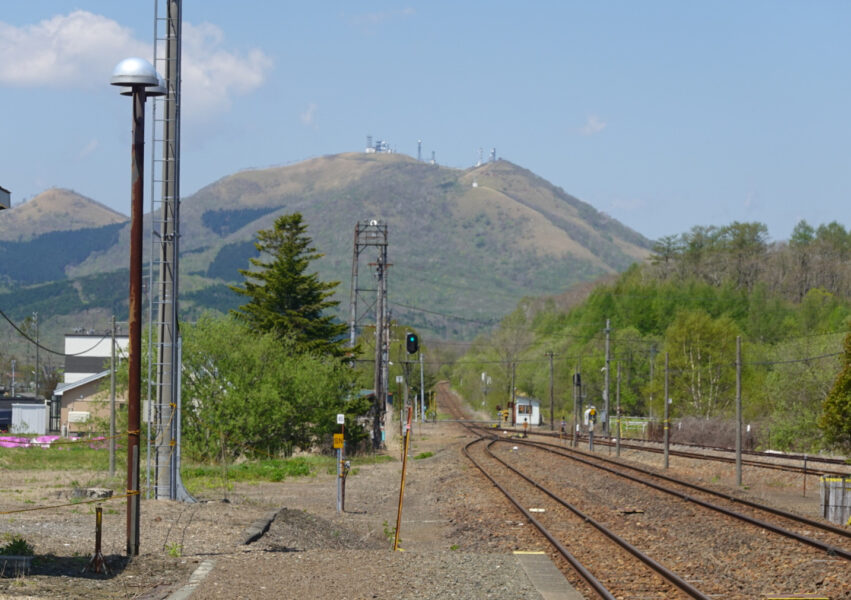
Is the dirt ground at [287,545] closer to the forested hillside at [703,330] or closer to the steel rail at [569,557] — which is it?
the steel rail at [569,557]

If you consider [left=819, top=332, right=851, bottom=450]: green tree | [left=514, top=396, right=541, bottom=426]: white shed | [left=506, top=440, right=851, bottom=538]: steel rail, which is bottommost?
[left=514, top=396, right=541, bottom=426]: white shed

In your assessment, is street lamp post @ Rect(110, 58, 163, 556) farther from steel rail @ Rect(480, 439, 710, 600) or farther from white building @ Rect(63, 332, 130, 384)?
white building @ Rect(63, 332, 130, 384)

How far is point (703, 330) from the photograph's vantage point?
8931 centimetres

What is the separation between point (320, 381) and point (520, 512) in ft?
66.9

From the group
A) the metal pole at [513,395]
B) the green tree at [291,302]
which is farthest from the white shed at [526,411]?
the green tree at [291,302]

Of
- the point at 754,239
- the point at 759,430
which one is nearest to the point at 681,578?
the point at 759,430

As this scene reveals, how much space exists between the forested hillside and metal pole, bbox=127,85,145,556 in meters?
49.1

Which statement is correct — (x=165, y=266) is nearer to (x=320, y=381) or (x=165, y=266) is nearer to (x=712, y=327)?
(x=320, y=381)

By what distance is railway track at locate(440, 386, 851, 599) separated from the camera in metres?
14.0

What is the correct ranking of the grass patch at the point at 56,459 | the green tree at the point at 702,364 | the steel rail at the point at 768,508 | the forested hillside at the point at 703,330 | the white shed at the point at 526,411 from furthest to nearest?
1. the white shed at the point at 526,411
2. the green tree at the point at 702,364
3. the forested hillside at the point at 703,330
4. the grass patch at the point at 56,459
5. the steel rail at the point at 768,508

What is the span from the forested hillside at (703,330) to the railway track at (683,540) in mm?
33945

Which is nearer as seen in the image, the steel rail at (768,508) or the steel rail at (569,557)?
the steel rail at (569,557)

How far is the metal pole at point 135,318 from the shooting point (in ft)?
48.1

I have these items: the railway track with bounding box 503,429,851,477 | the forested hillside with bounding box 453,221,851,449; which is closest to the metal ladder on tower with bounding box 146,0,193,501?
the railway track with bounding box 503,429,851,477
